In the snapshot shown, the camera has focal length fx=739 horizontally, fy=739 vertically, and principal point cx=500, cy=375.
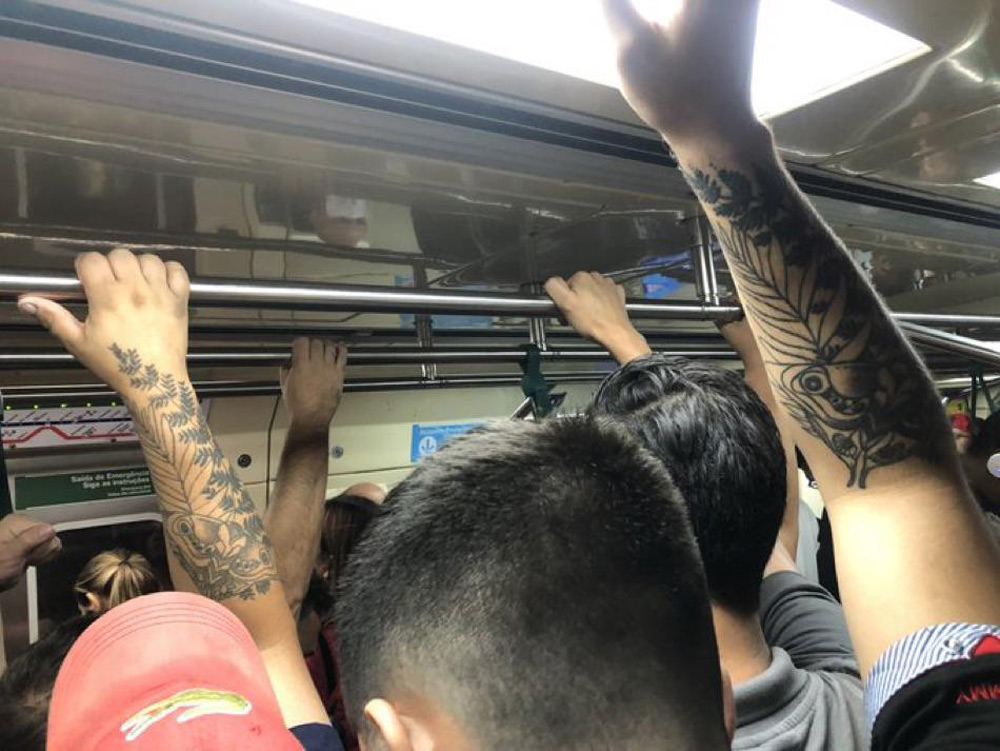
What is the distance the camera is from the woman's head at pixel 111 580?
2811 mm

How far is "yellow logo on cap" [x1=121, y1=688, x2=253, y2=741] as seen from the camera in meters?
0.54

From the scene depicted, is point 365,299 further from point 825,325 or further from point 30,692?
point 30,692

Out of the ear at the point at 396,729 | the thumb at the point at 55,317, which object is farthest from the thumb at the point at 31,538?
the ear at the point at 396,729

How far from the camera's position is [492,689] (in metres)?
0.61

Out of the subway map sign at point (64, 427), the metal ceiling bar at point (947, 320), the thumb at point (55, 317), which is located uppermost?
the thumb at point (55, 317)

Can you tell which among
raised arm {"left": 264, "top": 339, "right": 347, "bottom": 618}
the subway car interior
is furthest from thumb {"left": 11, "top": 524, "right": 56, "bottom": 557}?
raised arm {"left": 264, "top": 339, "right": 347, "bottom": 618}

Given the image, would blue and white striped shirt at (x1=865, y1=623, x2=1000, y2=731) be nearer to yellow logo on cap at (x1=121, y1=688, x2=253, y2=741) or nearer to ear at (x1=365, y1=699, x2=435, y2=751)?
ear at (x1=365, y1=699, x2=435, y2=751)

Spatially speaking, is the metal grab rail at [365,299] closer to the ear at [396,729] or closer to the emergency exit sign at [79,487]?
the ear at [396,729]

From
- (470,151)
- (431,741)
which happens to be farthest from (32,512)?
(431,741)

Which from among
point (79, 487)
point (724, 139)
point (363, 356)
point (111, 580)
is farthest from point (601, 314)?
point (79, 487)

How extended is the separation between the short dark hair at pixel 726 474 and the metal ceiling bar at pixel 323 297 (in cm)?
37

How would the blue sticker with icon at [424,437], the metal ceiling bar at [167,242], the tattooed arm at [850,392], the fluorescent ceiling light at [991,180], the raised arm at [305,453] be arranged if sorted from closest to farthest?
the tattooed arm at [850,392] < the metal ceiling bar at [167,242] < the raised arm at [305,453] < the fluorescent ceiling light at [991,180] < the blue sticker with icon at [424,437]

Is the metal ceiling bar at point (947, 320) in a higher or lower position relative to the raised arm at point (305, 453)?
higher

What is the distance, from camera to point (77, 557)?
9.80 ft
